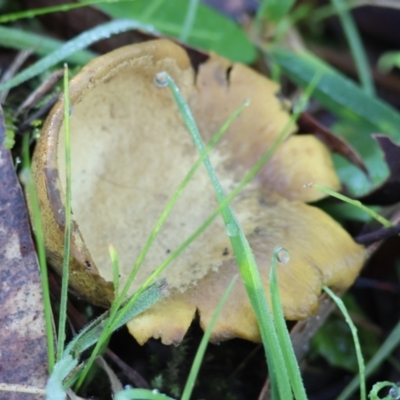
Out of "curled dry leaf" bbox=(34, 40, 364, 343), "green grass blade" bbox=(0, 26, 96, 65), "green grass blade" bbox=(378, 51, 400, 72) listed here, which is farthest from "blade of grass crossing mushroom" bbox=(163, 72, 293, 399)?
"green grass blade" bbox=(378, 51, 400, 72)

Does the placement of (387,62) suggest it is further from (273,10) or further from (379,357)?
(379,357)

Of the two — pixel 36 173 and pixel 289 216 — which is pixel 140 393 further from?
pixel 289 216

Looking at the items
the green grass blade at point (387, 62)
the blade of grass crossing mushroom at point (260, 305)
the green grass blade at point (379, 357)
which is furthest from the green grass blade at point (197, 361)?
the green grass blade at point (387, 62)

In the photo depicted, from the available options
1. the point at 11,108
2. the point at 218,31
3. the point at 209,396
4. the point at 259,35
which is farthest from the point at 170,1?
the point at 209,396

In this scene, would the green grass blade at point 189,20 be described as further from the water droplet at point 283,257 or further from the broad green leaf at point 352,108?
the water droplet at point 283,257

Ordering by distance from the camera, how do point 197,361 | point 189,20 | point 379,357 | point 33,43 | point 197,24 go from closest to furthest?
point 197,361, point 379,357, point 33,43, point 189,20, point 197,24

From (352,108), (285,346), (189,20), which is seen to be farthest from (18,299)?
(352,108)

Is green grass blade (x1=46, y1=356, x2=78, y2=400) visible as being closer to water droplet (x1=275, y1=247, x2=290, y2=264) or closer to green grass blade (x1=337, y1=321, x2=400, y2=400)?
water droplet (x1=275, y1=247, x2=290, y2=264)
